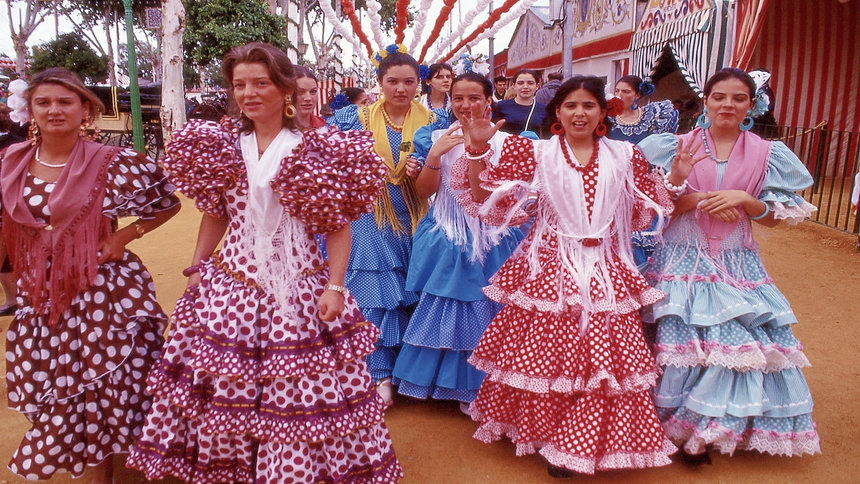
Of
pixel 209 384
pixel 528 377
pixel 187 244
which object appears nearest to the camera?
pixel 209 384

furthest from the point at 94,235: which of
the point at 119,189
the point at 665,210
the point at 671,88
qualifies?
the point at 671,88

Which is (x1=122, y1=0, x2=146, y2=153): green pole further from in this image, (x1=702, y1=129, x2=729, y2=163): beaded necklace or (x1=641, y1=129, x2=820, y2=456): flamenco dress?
(x1=641, y1=129, x2=820, y2=456): flamenco dress

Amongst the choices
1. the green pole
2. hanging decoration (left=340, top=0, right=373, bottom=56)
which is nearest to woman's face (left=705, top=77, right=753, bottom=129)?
hanging decoration (left=340, top=0, right=373, bottom=56)

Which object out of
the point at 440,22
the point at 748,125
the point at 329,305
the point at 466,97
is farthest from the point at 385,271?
the point at 748,125

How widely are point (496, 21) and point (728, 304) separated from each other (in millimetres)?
2761

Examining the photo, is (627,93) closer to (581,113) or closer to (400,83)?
(400,83)

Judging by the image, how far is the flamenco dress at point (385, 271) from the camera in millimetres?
3852

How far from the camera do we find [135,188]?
113 inches

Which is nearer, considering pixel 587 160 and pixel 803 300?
pixel 587 160

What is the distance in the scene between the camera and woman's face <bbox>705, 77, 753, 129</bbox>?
3.17 metres

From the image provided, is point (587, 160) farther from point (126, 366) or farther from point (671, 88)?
point (671, 88)

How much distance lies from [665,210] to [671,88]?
1295 centimetres

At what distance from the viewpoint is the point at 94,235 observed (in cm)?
279

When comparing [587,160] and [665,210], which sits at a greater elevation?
[587,160]
